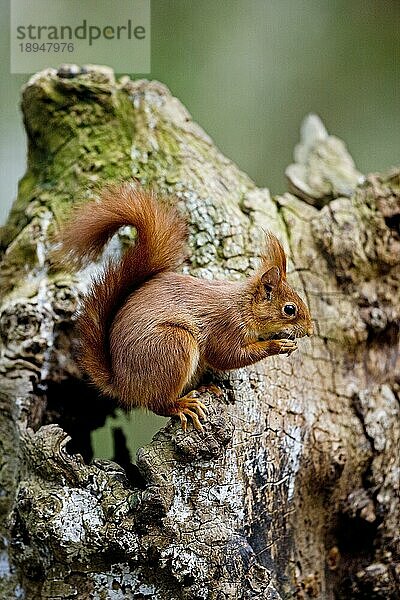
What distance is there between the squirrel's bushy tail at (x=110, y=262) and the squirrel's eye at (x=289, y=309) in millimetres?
214

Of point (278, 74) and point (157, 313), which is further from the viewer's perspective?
point (278, 74)

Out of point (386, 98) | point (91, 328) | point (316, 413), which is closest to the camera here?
point (91, 328)

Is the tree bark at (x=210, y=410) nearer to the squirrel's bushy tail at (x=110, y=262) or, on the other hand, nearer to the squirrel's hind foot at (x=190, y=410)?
the squirrel's hind foot at (x=190, y=410)

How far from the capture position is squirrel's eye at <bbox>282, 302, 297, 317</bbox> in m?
1.26

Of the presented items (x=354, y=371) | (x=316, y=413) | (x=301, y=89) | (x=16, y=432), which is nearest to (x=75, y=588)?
(x=16, y=432)

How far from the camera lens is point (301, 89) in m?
3.25

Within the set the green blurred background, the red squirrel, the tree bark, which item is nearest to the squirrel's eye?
the red squirrel

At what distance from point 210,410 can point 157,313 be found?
0.17 metres

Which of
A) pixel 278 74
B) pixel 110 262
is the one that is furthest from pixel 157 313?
pixel 278 74

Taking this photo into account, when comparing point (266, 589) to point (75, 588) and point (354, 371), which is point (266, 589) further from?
point (354, 371)

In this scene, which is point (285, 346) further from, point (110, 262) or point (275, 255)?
point (110, 262)

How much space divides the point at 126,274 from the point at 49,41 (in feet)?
4.69

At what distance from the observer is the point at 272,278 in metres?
1.26

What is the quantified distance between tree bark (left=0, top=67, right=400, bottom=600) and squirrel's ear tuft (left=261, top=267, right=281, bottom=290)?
18 centimetres
